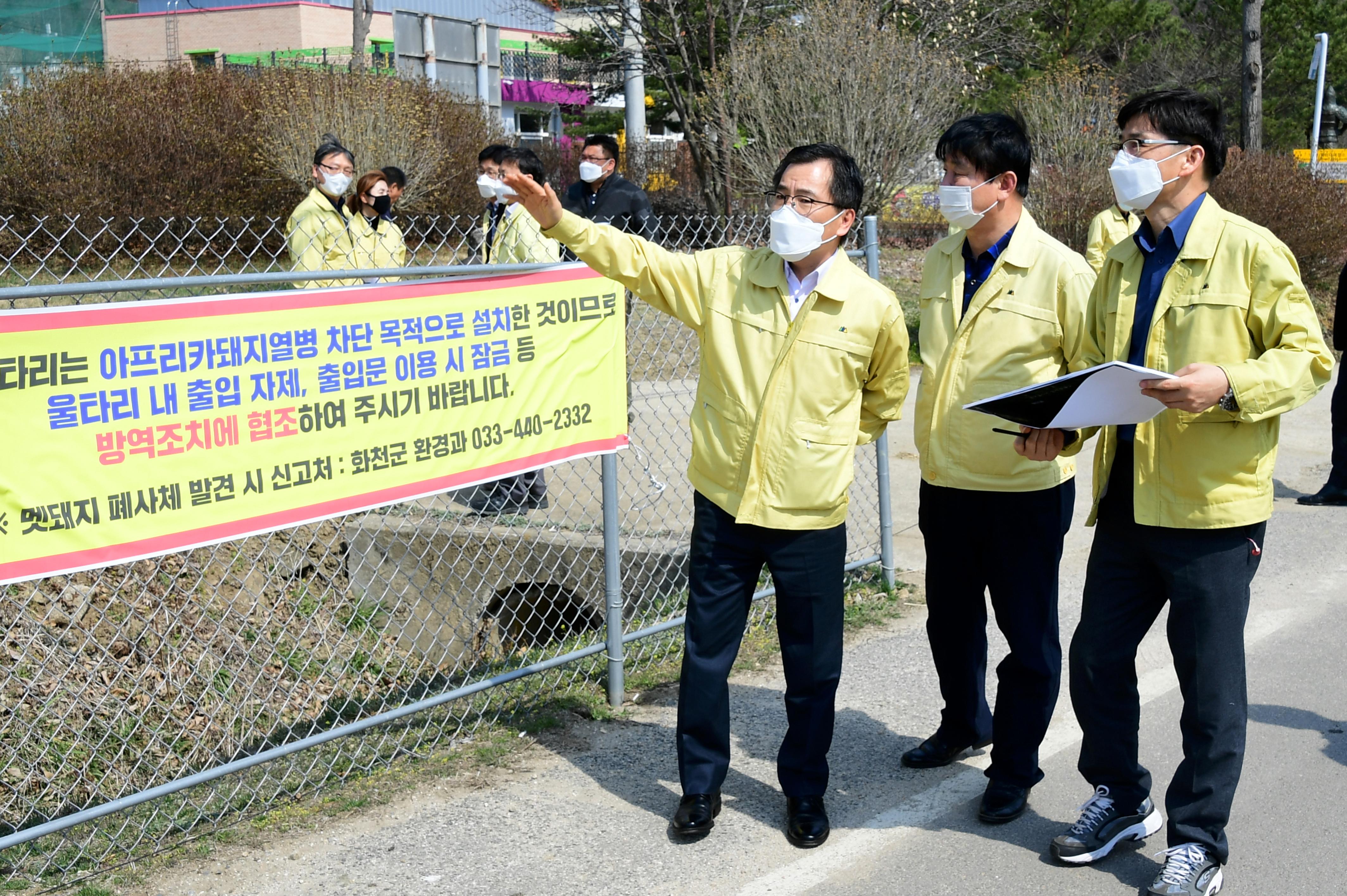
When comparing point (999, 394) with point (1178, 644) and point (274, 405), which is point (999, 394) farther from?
point (274, 405)

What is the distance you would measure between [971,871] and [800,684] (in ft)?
2.21

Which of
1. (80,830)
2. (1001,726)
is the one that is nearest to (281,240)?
(80,830)

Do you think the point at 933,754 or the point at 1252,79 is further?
the point at 1252,79

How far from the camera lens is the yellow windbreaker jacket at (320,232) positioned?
642 cm

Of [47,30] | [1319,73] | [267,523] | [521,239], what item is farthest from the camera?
[47,30]

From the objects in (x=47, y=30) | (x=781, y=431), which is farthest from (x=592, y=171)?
(x=47, y=30)

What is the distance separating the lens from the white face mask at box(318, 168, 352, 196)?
7008 mm

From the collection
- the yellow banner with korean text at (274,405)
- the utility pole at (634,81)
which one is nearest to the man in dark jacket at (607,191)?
the yellow banner with korean text at (274,405)

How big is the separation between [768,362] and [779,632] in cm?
77

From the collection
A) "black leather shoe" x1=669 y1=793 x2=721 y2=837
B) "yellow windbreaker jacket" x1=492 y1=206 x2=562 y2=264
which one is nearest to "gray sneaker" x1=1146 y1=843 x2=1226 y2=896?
"black leather shoe" x1=669 y1=793 x2=721 y2=837

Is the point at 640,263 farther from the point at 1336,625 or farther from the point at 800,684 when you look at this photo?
the point at 1336,625

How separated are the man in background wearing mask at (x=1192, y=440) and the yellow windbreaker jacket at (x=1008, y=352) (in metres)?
0.19

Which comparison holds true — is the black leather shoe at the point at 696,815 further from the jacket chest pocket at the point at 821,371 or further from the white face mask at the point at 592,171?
the white face mask at the point at 592,171

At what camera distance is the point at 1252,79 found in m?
19.3
